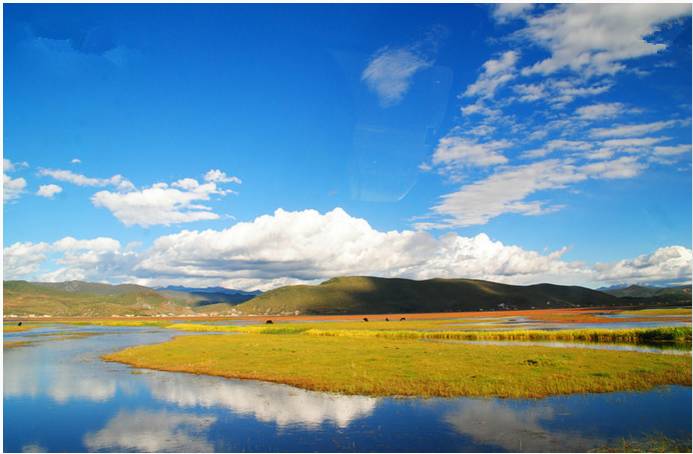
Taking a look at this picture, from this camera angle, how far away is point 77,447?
78.6 ft

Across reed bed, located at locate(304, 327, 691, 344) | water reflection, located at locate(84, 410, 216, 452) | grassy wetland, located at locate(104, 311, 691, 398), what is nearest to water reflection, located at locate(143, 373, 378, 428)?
grassy wetland, located at locate(104, 311, 691, 398)

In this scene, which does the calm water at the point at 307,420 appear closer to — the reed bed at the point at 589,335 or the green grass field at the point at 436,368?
the green grass field at the point at 436,368

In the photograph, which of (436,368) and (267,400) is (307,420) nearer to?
(267,400)

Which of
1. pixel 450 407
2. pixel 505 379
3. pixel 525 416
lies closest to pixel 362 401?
pixel 450 407

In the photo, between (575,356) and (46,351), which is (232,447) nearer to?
(575,356)

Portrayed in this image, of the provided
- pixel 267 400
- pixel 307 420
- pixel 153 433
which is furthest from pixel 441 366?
pixel 153 433

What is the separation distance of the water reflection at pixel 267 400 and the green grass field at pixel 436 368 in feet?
8.34

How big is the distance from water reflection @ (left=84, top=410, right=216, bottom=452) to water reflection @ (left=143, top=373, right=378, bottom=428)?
3108 mm

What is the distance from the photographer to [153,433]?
2591 cm

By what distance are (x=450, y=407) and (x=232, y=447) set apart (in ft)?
47.2

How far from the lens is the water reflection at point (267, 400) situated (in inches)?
1115

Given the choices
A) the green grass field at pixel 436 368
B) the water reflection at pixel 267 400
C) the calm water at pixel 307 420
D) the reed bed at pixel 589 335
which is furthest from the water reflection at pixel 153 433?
the reed bed at pixel 589 335

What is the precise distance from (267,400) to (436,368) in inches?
706

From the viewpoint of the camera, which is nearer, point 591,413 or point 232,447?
point 232,447
